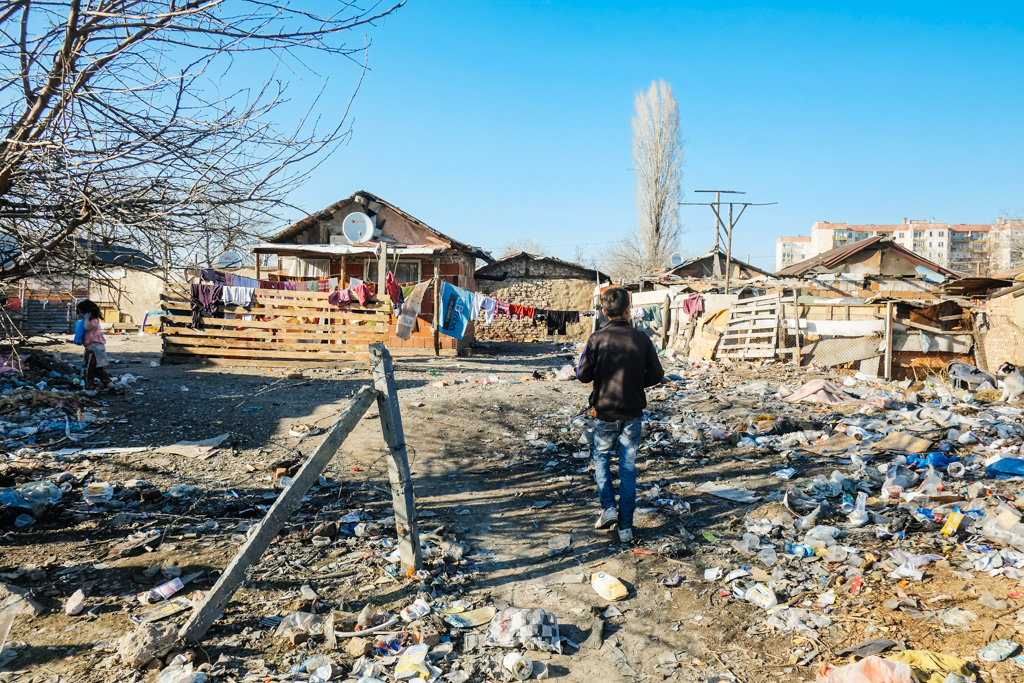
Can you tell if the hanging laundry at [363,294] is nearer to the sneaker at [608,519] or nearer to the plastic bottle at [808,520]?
the sneaker at [608,519]

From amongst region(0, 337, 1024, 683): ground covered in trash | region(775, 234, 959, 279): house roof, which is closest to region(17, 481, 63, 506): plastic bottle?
region(0, 337, 1024, 683): ground covered in trash

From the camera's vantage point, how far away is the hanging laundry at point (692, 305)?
1823 centimetres

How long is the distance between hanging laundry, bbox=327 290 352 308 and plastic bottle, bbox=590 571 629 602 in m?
10.5

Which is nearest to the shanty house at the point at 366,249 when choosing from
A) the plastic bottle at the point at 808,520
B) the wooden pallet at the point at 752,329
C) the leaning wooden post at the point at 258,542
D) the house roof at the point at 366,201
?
the house roof at the point at 366,201

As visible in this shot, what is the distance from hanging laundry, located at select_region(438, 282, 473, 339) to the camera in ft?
44.7

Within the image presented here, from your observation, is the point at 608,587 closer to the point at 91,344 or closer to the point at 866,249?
the point at 91,344

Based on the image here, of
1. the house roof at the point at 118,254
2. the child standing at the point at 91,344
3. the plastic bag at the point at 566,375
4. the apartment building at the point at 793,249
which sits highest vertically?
the apartment building at the point at 793,249

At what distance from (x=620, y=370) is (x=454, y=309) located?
33.0 ft

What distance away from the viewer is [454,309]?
13.8 meters

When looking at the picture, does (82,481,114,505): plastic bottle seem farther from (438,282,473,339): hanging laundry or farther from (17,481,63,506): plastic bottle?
(438,282,473,339): hanging laundry

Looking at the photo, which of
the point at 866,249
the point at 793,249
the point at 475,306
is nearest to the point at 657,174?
the point at 866,249

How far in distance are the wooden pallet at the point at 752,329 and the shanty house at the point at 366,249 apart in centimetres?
729

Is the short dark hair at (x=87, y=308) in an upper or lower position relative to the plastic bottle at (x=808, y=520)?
upper

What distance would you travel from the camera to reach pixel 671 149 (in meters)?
40.4
